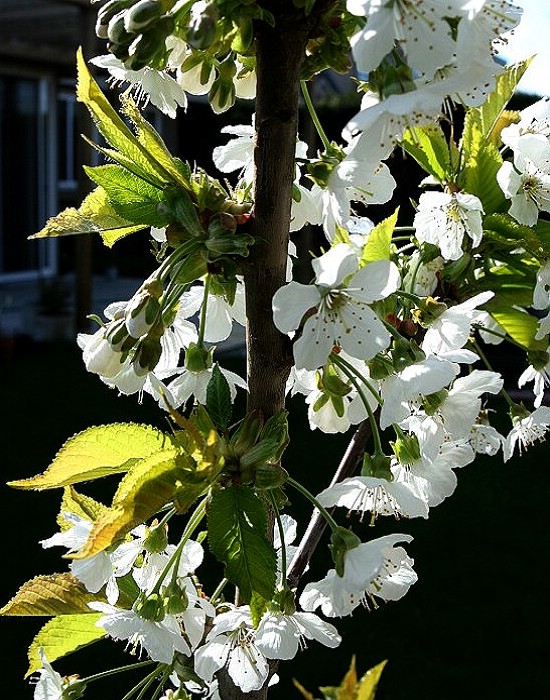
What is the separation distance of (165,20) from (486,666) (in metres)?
2.71

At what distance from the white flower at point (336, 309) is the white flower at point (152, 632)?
0.26 meters

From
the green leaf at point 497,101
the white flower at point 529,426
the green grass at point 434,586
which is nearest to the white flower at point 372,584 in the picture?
the white flower at point 529,426

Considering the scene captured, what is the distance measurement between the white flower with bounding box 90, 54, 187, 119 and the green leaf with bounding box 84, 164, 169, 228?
0.30ft

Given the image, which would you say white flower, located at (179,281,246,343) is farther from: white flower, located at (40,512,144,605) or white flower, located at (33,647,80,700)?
white flower, located at (33,647,80,700)

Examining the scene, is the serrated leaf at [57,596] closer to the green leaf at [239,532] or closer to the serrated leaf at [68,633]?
the serrated leaf at [68,633]

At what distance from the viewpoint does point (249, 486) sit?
753 mm

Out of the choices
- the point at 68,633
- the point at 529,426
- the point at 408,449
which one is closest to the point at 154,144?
the point at 408,449

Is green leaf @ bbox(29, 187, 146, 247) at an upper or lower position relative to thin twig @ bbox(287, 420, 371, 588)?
upper

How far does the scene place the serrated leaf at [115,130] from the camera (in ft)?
2.39

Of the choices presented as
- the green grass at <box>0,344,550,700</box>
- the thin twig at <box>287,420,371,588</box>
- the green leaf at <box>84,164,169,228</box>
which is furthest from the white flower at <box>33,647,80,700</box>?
the green grass at <box>0,344,550,700</box>

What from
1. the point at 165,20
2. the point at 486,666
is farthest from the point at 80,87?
the point at 486,666

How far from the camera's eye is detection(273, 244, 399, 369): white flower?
2.33 ft

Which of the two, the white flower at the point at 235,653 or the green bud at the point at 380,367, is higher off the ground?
the green bud at the point at 380,367

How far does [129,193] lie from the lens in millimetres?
781
